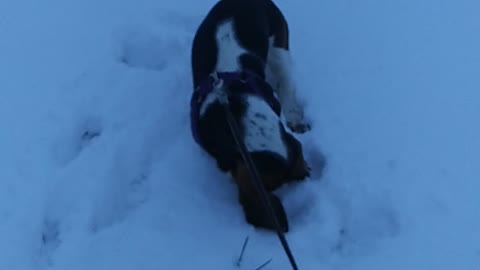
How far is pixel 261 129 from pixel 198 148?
68 centimetres

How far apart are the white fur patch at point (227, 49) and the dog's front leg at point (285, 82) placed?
40cm

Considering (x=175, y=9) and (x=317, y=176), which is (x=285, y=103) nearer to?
(x=317, y=176)

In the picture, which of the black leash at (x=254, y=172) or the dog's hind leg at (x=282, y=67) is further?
the dog's hind leg at (x=282, y=67)

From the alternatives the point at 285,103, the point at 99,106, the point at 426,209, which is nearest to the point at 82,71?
the point at 99,106

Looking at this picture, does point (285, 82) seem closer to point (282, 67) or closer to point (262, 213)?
point (282, 67)

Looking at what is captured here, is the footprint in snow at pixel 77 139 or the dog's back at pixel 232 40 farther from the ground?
the dog's back at pixel 232 40

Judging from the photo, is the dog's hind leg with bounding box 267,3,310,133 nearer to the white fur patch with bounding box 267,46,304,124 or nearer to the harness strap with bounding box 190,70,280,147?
the white fur patch with bounding box 267,46,304,124

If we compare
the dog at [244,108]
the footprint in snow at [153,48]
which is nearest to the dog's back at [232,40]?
the dog at [244,108]

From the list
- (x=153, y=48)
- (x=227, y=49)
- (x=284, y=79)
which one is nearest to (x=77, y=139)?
(x=153, y=48)

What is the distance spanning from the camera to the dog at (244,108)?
361 cm

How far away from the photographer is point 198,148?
13.8 feet

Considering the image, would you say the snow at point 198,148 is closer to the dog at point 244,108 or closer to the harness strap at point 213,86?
the dog at point 244,108

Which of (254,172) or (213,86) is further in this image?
(213,86)

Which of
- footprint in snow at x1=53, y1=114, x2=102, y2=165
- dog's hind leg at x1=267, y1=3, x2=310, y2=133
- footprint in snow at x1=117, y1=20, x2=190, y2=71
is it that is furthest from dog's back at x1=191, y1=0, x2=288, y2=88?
footprint in snow at x1=53, y1=114, x2=102, y2=165
